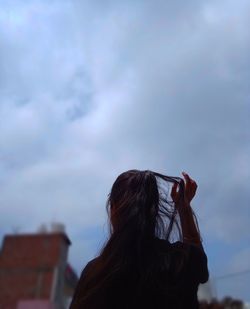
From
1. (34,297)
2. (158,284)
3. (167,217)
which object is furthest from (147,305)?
(34,297)

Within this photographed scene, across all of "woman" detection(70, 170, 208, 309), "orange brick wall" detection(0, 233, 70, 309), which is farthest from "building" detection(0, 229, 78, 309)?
"woman" detection(70, 170, 208, 309)

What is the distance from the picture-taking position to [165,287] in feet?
5.35

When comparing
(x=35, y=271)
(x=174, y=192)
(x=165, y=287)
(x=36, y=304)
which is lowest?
(x=165, y=287)

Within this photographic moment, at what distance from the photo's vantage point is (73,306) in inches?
66.9

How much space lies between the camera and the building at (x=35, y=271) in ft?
84.3

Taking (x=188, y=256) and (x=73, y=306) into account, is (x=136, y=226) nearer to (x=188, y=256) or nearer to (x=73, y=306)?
(x=188, y=256)

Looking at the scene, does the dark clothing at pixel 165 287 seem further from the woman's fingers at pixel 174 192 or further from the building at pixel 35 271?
the building at pixel 35 271

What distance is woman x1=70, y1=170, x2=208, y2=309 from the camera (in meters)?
1.64

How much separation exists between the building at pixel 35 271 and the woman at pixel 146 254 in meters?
25.0

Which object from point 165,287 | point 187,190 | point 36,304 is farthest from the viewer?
point 36,304

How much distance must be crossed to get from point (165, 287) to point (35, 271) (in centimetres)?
2715

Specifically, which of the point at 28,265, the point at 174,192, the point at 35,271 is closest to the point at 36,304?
the point at 35,271

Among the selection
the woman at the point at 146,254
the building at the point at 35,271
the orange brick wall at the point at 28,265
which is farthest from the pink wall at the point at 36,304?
the woman at the point at 146,254

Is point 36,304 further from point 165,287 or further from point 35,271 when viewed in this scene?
point 165,287
